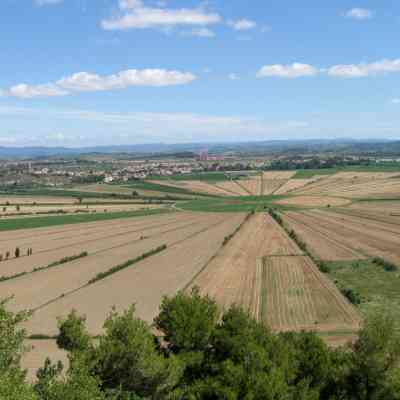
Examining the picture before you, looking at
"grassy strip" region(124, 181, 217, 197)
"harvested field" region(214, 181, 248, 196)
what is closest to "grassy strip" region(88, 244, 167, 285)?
"harvested field" region(214, 181, 248, 196)

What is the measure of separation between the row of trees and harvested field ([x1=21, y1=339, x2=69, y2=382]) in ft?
12.9

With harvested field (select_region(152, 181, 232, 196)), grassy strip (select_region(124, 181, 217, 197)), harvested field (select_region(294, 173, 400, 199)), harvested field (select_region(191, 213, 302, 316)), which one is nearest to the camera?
harvested field (select_region(191, 213, 302, 316))

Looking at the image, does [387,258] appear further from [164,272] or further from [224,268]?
[164,272]

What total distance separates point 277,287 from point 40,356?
72.1 feet

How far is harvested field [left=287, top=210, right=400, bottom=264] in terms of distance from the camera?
63312 millimetres

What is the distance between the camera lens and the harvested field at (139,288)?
127 feet

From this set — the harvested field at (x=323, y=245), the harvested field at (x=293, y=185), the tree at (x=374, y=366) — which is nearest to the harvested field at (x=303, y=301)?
the harvested field at (x=323, y=245)

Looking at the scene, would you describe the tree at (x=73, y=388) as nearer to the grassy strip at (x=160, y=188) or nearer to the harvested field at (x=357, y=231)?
the harvested field at (x=357, y=231)

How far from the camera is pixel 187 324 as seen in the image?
26.5 m

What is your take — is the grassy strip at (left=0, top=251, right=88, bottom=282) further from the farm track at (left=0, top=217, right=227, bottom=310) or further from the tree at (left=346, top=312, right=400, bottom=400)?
the tree at (left=346, top=312, right=400, bottom=400)

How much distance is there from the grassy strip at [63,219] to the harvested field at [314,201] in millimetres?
28683

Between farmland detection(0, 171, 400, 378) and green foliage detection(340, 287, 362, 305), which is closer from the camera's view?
farmland detection(0, 171, 400, 378)

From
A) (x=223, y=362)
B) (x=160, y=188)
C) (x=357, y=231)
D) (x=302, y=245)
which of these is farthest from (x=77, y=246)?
(x=160, y=188)

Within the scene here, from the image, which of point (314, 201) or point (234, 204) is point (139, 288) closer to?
point (234, 204)
